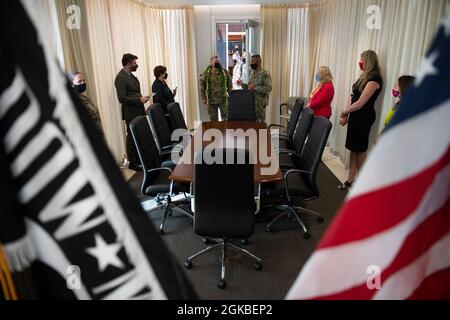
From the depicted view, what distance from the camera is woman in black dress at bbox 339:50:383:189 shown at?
3.15 meters

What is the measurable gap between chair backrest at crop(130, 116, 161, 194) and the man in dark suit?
135cm

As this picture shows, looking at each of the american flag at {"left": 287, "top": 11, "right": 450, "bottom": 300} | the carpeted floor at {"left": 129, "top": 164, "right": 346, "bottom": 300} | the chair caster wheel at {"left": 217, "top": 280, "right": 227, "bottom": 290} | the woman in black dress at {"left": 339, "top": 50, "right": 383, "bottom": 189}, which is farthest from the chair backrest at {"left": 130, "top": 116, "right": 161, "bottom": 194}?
the woman in black dress at {"left": 339, "top": 50, "right": 383, "bottom": 189}

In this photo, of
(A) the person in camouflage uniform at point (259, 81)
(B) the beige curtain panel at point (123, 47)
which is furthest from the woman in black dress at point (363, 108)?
(B) the beige curtain panel at point (123, 47)

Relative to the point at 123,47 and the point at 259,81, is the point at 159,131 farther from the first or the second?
the point at 259,81

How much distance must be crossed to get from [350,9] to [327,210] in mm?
3285

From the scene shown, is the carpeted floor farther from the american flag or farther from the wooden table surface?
the american flag

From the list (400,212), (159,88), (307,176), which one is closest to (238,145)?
(307,176)

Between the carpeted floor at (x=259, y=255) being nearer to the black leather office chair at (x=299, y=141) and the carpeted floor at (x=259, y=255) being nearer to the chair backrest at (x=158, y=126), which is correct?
the black leather office chair at (x=299, y=141)

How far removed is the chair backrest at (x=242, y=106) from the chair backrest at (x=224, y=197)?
2.93 m

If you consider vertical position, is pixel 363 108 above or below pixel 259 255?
above

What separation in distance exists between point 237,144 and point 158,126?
939 millimetres

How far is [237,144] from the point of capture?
9.35ft

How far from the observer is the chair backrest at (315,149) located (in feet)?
7.67
